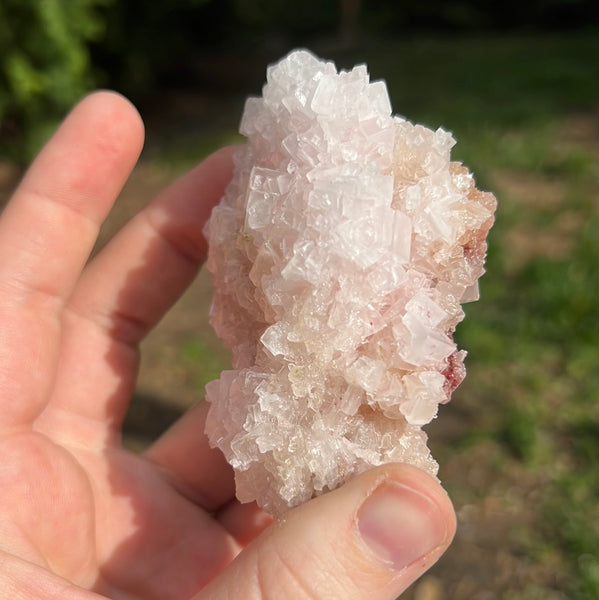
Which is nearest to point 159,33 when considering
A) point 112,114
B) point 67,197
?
point 112,114

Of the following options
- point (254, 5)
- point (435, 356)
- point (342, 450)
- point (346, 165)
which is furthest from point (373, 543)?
point (254, 5)

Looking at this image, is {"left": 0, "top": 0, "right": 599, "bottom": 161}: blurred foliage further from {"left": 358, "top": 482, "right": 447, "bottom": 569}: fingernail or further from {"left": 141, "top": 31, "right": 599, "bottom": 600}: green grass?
{"left": 358, "top": 482, "right": 447, "bottom": 569}: fingernail

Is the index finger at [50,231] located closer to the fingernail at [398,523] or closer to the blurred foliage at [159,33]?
the fingernail at [398,523]

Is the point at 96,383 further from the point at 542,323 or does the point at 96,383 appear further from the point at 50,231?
the point at 542,323

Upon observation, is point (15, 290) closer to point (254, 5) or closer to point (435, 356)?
point (435, 356)

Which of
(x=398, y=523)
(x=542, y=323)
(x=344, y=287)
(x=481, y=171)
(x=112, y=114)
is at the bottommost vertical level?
(x=481, y=171)

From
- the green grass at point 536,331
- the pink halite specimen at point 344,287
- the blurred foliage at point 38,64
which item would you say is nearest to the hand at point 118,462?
the pink halite specimen at point 344,287

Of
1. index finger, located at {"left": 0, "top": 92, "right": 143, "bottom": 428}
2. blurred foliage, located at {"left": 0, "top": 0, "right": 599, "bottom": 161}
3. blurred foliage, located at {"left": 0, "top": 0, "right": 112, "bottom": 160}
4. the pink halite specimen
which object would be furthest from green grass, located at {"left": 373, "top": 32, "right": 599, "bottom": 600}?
blurred foliage, located at {"left": 0, "top": 0, "right": 112, "bottom": 160}
